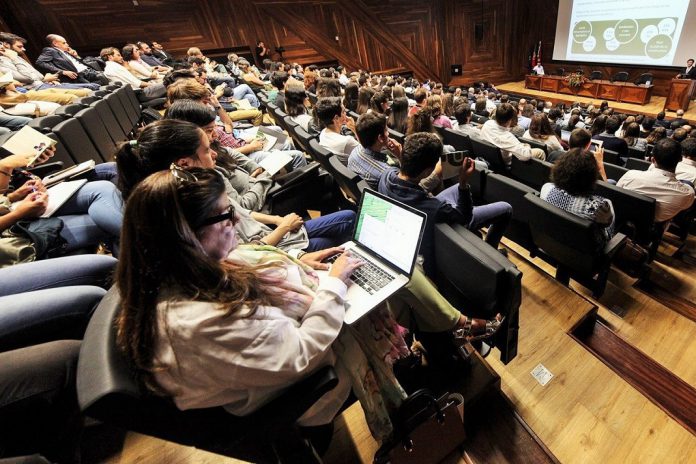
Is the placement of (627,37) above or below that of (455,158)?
below

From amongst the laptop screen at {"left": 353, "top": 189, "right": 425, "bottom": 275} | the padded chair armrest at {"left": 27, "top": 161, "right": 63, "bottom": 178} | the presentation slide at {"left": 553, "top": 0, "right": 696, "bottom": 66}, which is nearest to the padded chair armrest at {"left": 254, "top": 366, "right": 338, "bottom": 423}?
the laptop screen at {"left": 353, "top": 189, "right": 425, "bottom": 275}

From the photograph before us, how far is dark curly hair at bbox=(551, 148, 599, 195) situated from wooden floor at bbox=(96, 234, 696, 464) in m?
0.53

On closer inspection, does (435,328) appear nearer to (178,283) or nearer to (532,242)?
(178,283)

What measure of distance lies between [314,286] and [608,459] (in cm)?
119

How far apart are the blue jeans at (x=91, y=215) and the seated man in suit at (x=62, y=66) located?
4033 mm

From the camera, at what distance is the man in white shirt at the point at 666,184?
6.38 ft

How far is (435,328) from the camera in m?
1.12

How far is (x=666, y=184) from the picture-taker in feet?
6.49

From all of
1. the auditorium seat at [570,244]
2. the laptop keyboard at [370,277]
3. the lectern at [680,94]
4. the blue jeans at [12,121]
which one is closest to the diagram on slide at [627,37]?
the lectern at [680,94]

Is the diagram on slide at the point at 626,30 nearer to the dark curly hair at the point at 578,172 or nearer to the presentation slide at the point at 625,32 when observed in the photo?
the presentation slide at the point at 625,32

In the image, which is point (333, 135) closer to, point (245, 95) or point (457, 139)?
point (457, 139)

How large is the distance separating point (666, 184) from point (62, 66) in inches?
265

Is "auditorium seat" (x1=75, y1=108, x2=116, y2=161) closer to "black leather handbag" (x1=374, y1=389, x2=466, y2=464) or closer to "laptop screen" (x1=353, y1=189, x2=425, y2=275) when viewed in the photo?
"laptop screen" (x1=353, y1=189, x2=425, y2=275)

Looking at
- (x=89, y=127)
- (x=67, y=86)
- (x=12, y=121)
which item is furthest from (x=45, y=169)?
(x=67, y=86)
